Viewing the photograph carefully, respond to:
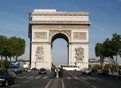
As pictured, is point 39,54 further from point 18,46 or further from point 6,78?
point 6,78

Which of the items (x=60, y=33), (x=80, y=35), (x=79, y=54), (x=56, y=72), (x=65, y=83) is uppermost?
(x=60, y=33)

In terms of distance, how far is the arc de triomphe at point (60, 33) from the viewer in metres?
94.4

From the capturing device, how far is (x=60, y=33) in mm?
95625

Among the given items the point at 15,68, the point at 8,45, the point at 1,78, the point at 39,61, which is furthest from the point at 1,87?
the point at 39,61

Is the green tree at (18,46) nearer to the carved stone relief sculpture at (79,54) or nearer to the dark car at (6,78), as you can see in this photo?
the carved stone relief sculpture at (79,54)

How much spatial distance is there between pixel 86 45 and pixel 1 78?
68.3 m

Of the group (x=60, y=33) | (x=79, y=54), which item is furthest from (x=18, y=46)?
(x=79, y=54)

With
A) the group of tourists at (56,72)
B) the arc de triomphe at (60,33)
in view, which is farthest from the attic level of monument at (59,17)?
the group of tourists at (56,72)

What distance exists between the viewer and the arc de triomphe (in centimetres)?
9438

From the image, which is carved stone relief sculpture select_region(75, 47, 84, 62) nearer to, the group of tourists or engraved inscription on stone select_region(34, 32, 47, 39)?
engraved inscription on stone select_region(34, 32, 47, 39)

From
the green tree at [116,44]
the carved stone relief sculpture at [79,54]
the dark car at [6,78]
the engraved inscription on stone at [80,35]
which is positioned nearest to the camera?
the dark car at [6,78]

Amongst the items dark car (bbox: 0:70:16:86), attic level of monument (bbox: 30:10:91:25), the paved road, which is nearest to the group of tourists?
the paved road

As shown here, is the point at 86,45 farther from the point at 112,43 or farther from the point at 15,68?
the point at 15,68

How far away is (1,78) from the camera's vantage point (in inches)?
1060
